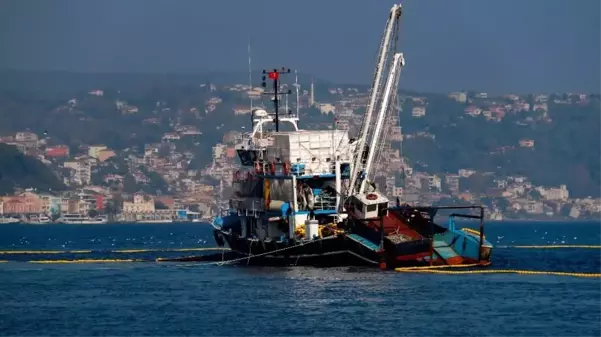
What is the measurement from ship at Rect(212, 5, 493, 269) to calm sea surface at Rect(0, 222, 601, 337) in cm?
198

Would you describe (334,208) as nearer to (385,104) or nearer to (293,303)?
(385,104)

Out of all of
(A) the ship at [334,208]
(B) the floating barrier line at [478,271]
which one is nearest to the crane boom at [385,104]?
(A) the ship at [334,208]

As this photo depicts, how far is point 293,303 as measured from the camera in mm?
77000

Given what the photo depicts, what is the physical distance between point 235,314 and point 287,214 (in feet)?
80.5

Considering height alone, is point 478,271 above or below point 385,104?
below

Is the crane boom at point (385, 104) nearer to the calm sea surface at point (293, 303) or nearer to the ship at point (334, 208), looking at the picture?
the ship at point (334, 208)

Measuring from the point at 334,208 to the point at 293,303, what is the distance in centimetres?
2120

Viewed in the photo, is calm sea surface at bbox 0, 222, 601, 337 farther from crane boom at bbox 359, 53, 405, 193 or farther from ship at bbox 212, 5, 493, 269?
crane boom at bbox 359, 53, 405, 193

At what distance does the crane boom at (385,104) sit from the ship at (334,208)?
9 cm

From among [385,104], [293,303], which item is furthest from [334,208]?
[293,303]

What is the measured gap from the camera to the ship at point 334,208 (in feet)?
307

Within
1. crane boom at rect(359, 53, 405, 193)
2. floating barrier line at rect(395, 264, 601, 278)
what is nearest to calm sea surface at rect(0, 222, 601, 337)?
floating barrier line at rect(395, 264, 601, 278)

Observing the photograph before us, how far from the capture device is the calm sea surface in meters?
68.5

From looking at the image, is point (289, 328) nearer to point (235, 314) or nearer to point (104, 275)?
point (235, 314)
